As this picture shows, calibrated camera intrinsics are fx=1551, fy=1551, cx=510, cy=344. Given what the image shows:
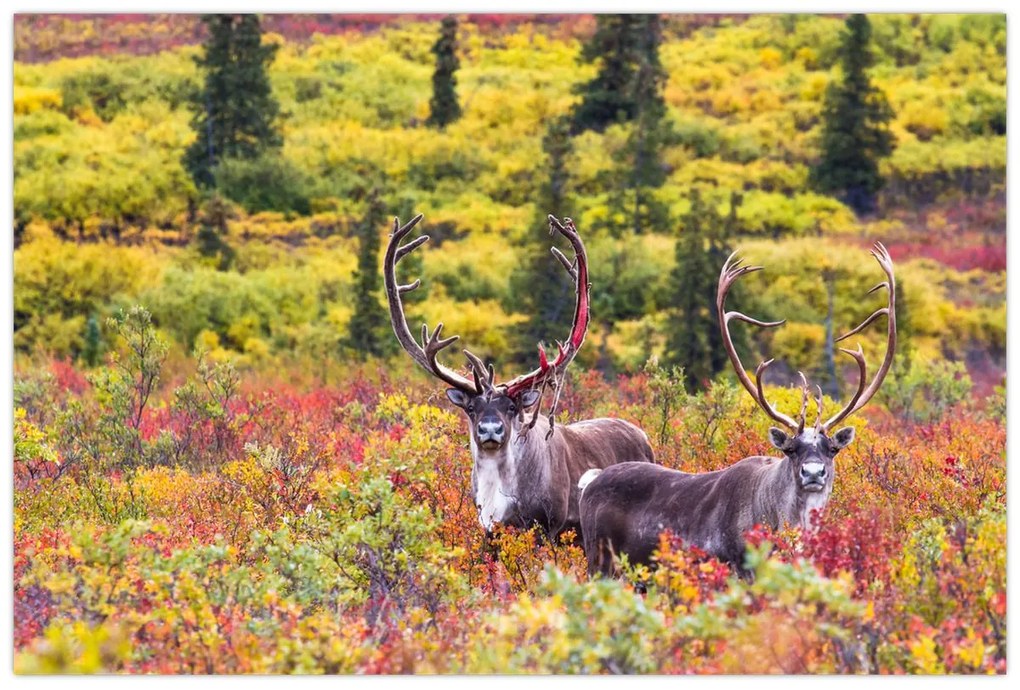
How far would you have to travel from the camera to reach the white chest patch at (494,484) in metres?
10.5

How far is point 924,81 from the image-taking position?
53250 mm

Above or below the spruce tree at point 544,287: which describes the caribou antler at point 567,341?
above

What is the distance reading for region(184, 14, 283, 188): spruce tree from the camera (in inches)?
1649

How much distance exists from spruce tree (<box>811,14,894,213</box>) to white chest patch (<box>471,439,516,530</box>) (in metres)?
34.9

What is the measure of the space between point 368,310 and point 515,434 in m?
15.0

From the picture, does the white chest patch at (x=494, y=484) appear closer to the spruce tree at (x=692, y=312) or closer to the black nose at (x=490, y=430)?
the black nose at (x=490, y=430)

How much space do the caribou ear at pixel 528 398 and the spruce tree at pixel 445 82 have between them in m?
38.8

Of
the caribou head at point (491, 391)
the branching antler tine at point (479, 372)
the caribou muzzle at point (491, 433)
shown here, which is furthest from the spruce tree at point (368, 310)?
the caribou muzzle at point (491, 433)

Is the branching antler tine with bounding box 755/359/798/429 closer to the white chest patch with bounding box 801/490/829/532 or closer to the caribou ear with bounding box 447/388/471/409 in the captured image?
the white chest patch with bounding box 801/490/829/532

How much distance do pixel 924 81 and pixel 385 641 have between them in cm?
4890

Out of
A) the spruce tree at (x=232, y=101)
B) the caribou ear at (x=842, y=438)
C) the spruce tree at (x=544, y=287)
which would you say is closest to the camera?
the caribou ear at (x=842, y=438)

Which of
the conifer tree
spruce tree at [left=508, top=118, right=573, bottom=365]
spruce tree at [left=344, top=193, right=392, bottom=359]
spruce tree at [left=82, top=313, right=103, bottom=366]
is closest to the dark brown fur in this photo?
spruce tree at [left=508, top=118, right=573, bottom=365]

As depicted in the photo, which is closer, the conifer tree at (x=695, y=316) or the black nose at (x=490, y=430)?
the black nose at (x=490, y=430)

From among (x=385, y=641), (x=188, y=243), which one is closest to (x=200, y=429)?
(x=385, y=641)
